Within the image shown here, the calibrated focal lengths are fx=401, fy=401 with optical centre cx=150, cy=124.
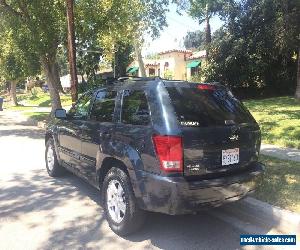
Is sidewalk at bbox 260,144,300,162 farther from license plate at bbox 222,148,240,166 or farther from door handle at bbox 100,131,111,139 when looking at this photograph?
door handle at bbox 100,131,111,139

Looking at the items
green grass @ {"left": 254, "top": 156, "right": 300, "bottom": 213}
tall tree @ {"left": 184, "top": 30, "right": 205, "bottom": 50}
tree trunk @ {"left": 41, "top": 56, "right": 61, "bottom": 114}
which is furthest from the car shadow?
tall tree @ {"left": 184, "top": 30, "right": 205, "bottom": 50}

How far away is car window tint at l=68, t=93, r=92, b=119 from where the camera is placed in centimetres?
623

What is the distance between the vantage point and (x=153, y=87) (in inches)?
189

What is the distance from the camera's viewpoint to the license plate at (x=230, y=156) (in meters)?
4.66

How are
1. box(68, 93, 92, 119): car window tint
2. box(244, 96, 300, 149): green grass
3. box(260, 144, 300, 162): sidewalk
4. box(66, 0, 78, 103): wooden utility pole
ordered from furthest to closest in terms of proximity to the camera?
box(66, 0, 78, 103): wooden utility pole, box(244, 96, 300, 149): green grass, box(260, 144, 300, 162): sidewalk, box(68, 93, 92, 119): car window tint

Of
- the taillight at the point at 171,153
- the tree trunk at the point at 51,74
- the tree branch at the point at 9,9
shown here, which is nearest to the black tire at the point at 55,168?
the taillight at the point at 171,153

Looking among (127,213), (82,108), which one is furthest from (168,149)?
(82,108)

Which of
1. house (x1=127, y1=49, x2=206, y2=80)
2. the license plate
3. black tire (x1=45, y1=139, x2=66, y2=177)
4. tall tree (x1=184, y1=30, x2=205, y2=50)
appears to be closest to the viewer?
the license plate

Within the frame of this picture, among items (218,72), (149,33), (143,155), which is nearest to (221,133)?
(143,155)

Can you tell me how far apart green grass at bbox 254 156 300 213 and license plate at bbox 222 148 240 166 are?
22.6 inches

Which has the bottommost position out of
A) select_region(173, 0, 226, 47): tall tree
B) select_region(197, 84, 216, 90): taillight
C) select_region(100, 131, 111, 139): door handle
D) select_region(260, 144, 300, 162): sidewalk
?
select_region(260, 144, 300, 162): sidewalk

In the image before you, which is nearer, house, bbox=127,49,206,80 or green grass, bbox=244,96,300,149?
green grass, bbox=244,96,300,149

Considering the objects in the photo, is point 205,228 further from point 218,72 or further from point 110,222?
point 218,72

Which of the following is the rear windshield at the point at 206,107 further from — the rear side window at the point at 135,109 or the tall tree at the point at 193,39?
the tall tree at the point at 193,39
